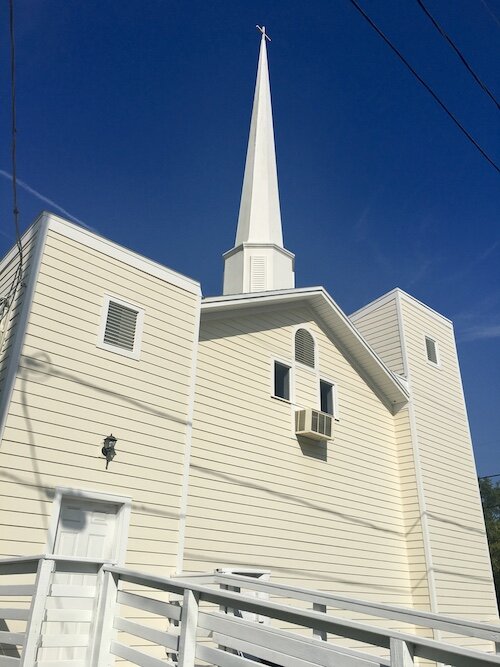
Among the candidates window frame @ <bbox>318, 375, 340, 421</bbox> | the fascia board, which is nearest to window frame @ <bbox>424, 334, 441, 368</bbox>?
the fascia board

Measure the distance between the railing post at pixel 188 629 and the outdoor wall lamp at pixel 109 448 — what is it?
10.7ft

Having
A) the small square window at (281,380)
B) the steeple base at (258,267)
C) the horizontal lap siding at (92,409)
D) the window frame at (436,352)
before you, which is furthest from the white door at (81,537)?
the window frame at (436,352)

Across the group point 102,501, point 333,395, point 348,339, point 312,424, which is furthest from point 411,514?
point 102,501

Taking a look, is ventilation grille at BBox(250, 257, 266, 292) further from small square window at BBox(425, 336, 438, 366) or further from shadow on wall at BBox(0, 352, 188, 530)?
shadow on wall at BBox(0, 352, 188, 530)

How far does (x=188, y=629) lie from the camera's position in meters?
3.44

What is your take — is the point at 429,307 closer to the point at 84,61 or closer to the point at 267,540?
the point at 267,540

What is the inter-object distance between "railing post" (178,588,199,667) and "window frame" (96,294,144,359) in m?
4.08

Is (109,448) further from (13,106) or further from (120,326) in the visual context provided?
(13,106)

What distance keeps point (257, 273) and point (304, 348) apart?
3.35 m

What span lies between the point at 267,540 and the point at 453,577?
478cm

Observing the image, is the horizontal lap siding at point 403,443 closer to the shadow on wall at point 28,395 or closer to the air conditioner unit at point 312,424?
the air conditioner unit at point 312,424

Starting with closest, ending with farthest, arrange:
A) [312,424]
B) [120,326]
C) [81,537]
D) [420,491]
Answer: [81,537]
[120,326]
[312,424]
[420,491]

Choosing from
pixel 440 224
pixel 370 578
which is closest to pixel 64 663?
pixel 370 578

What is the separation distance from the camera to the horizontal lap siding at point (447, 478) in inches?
431
